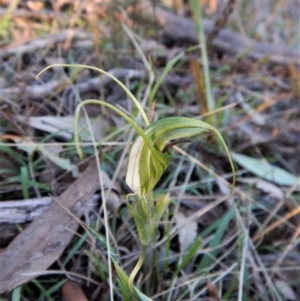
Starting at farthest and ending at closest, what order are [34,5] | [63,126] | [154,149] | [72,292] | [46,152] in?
[34,5]
[63,126]
[46,152]
[72,292]
[154,149]

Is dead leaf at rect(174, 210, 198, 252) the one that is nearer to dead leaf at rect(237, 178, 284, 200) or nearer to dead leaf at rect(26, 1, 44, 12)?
dead leaf at rect(237, 178, 284, 200)

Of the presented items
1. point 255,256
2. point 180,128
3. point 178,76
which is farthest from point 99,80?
point 180,128

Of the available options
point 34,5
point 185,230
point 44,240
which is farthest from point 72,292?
point 34,5

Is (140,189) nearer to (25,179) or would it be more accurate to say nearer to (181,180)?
(25,179)

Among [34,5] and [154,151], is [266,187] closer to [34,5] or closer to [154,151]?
[154,151]

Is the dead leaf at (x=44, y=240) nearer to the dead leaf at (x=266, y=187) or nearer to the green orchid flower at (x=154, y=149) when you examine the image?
the green orchid flower at (x=154, y=149)

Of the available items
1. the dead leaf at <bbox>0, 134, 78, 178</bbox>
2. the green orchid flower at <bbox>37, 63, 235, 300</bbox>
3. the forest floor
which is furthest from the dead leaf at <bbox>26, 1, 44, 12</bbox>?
the green orchid flower at <bbox>37, 63, 235, 300</bbox>

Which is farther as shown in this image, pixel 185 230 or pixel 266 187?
pixel 266 187

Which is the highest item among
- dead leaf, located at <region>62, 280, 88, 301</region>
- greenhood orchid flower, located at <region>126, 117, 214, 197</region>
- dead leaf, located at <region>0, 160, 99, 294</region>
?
greenhood orchid flower, located at <region>126, 117, 214, 197</region>
